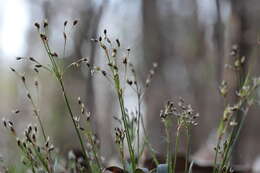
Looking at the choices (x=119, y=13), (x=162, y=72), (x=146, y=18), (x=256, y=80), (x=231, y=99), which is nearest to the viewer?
(x=256, y=80)

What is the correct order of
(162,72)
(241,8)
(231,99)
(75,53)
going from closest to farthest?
(231,99)
(241,8)
(75,53)
(162,72)

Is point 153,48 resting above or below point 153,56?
above

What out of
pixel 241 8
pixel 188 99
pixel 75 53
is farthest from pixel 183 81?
pixel 241 8

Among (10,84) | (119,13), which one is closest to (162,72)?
(119,13)

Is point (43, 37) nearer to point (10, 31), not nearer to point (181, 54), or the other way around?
point (181, 54)

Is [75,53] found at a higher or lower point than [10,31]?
lower

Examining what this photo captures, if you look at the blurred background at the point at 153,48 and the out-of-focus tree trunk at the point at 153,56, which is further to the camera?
the out-of-focus tree trunk at the point at 153,56

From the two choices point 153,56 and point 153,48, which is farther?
point 153,56

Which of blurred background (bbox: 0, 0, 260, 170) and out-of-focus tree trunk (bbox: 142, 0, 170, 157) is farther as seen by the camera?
out-of-focus tree trunk (bbox: 142, 0, 170, 157)

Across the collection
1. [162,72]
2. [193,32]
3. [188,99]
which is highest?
[193,32]

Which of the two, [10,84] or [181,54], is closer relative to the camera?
[181,54]
